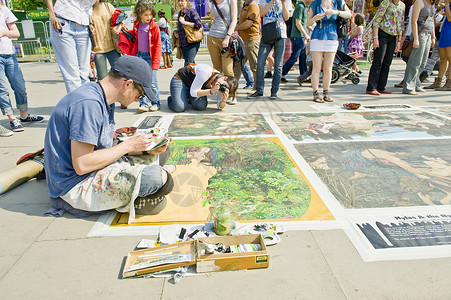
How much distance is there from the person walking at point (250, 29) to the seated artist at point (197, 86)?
115cm

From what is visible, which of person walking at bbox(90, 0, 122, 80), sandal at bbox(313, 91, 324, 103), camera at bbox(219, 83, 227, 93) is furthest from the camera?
sandal at bbox(313, 91, 324, 103)

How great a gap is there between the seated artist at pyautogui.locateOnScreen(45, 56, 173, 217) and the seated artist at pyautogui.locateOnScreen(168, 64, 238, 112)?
94.1 inches

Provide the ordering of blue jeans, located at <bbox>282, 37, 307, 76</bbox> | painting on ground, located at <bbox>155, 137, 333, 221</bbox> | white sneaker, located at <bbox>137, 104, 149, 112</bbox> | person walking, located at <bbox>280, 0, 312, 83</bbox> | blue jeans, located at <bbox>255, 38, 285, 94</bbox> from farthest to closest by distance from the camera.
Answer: blue jeans, located at <bbox>282, 37, 307, 76</bbox> → person walking, located at <bbox>280, 0, 312, 83</bbox> → blue jeans, located at <bbox>255, 38, 285, 94</bbox> → white sneaker, located at <bbox>137, 104, 149, 112</bbox> → painting on ground, located at <bbox>155, 137, 333, 221</bbox>

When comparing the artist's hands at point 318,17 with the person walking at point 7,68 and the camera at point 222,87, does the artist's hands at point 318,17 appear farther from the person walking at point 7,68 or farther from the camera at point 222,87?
the person walking at point 7,68

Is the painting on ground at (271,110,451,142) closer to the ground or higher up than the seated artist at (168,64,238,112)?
closer to the ground

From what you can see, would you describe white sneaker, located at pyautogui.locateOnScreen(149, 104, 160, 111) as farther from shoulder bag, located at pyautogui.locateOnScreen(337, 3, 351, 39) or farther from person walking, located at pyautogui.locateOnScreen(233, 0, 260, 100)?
shoulder bag, located at pyautogui.locateOnScreen(337, 3, 351, 39)

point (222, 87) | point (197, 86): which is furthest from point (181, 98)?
point (222, 87)

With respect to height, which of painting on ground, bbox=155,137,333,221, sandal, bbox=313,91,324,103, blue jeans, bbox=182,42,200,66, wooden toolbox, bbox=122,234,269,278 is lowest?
sandal, bbox=313,91,324,103

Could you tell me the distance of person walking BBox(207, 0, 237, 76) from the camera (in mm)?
4867

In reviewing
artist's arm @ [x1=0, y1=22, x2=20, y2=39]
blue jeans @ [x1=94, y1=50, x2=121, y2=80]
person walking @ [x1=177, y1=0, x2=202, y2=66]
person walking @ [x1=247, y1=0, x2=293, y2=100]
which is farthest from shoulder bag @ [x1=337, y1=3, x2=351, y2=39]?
artist's arm @ [x1=0, y1=22, x2=20, y2=39]

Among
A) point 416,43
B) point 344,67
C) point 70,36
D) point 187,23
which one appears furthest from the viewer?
point 344,67

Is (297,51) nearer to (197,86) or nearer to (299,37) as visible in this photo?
(299,37)

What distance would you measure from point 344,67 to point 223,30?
3.26 m

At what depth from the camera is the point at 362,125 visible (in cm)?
398
